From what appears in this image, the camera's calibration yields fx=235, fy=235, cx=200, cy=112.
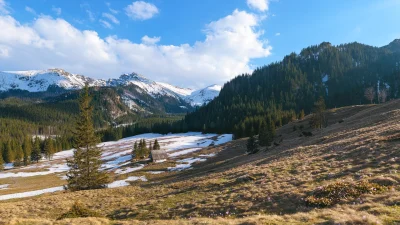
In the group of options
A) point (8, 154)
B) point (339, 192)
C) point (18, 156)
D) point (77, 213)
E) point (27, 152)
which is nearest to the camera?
point (339, 192)

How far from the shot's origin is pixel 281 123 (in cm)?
13000

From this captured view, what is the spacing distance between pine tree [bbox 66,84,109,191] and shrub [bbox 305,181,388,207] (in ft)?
111

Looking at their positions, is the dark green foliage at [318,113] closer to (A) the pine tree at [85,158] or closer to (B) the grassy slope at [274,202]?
(B) the grassy slope at [274,202]

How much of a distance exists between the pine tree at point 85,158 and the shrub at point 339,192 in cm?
3369

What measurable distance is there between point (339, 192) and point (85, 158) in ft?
118

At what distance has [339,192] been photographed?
14328 millimetres

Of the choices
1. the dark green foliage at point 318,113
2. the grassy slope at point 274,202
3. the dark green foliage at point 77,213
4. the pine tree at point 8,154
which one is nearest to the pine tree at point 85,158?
the grassy slope at point 274,202

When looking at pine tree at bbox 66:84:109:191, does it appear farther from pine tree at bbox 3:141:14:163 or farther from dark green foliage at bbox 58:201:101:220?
pine tree at bbox 3:141:14:163

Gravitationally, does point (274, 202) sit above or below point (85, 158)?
below

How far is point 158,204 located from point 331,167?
15.7 m

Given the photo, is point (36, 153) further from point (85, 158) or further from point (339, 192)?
point (339, 192)

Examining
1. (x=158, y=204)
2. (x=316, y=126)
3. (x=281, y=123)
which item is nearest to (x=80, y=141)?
(x=158, y=204)

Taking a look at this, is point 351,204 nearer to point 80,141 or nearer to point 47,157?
point 80,141

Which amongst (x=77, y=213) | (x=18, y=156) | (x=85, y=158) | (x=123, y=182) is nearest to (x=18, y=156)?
(x=18, y=156)
